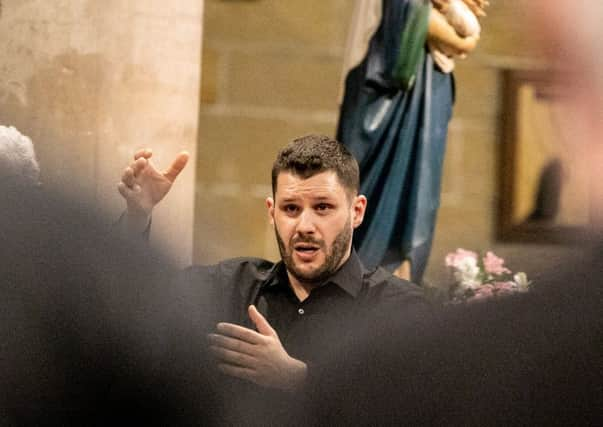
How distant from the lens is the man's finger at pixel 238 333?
0.93 metres

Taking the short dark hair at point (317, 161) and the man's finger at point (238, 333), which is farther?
the short dark hair at point (317, 161)

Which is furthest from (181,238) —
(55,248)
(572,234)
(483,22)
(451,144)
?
(451,144)

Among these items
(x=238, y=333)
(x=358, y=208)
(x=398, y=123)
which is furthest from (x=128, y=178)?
(x=398, y=123)

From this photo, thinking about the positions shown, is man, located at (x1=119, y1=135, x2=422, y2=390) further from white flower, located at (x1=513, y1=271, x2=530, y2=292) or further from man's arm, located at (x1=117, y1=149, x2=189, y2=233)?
man's arm, located at (x1=117, y1=149, x2=189, y2=233)

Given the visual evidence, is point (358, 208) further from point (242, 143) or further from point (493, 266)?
point (242, 143)

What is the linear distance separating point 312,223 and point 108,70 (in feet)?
5.67

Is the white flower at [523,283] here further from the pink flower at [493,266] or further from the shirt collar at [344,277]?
the pink flower at [493,266]

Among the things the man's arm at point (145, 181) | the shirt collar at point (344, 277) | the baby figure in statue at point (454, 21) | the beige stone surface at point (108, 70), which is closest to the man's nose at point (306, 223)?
the shirt collar at point (344, 277)

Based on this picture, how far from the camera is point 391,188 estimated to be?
4.06 m

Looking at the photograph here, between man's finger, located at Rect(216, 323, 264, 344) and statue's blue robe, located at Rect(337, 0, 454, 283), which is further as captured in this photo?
statue's blue robe, located at Rect(337, 0, 454, 283)

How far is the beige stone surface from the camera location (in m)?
3.70

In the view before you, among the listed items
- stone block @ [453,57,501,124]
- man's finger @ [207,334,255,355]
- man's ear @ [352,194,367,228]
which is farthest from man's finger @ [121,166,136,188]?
stone block @ [453,57,501,124]

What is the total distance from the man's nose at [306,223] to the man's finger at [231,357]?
1.24 metres

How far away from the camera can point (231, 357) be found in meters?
0.95
